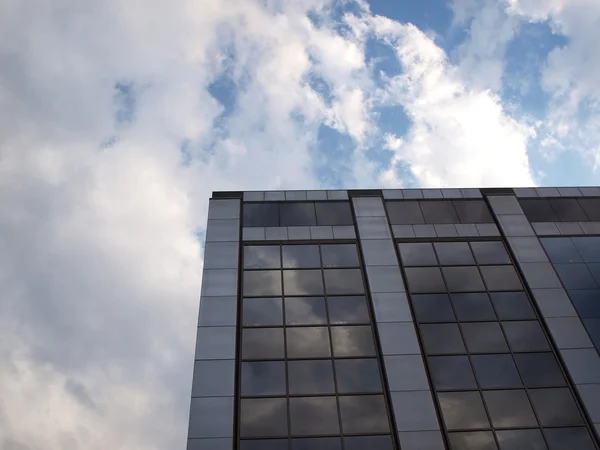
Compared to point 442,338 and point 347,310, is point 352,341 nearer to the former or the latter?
point 347,310

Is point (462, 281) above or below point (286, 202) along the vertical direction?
below

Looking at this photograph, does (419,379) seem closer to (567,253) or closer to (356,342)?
(356,342)

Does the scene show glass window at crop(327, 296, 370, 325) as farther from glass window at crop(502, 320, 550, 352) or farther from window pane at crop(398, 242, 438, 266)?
glass window at crop(502, 320, 550, 352)

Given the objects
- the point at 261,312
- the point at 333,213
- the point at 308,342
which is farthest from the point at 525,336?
the point at 261,312

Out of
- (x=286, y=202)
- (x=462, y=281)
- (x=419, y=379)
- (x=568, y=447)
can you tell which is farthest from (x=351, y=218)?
(x=568, y=447)

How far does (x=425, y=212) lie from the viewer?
2997cm

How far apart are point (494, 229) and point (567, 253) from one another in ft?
13.4

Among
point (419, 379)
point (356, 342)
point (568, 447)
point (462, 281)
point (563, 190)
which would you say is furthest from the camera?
point (563, 190)

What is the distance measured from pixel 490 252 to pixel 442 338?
7.04 m

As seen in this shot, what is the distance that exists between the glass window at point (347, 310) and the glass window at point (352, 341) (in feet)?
1.59

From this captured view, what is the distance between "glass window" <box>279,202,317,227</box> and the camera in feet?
96.5

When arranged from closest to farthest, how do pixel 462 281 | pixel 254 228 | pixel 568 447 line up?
1. pixel 568 447
2. pixel 462 281
3. pixel 254 228

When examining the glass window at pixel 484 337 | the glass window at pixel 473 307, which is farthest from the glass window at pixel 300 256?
the glass window at pixel 484 337

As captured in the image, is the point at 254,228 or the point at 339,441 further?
the point at 254,228
